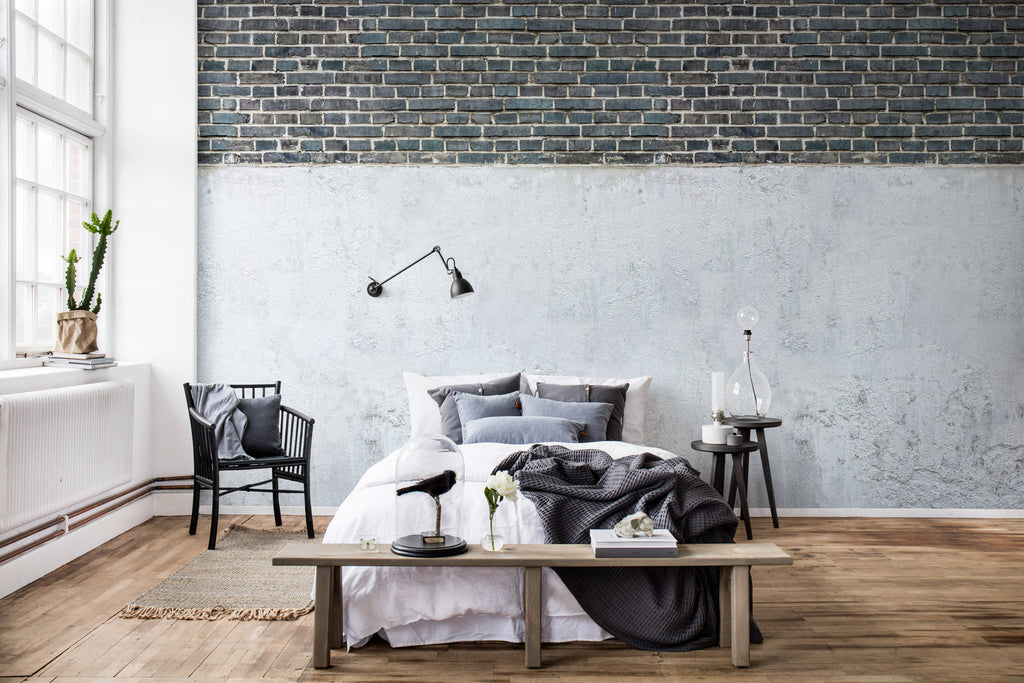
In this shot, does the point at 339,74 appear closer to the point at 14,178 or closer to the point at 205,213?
the point at 205,213

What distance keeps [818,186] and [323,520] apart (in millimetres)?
3873

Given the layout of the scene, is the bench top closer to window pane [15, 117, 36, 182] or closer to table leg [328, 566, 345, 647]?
table leg [328, 566, 345, 647]

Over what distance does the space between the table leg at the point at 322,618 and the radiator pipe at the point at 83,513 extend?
5.87ft

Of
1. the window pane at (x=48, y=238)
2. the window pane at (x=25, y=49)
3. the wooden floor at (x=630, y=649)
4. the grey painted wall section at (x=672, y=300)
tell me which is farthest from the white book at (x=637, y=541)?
the window pane at (x=25, y=49)

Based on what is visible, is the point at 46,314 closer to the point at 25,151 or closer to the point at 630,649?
the point at 25,151

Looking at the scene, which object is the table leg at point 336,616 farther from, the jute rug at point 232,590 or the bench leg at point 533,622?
the bench leg at point 533,622

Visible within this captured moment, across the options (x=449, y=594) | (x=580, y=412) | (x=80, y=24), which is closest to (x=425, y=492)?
(x=449, y=594)

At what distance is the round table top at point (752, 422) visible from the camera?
4.64 m

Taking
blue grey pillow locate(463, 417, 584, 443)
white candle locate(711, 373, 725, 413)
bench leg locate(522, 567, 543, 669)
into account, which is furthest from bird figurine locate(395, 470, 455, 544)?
white candle locate(711, 373, 725, 413)

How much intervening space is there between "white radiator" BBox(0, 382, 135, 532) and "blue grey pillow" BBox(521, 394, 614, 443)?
2.35 meters

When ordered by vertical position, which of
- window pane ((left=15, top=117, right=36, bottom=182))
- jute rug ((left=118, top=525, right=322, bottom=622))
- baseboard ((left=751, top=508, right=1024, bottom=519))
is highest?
window pane ((left=15, top=117, right=36, bottom=182))

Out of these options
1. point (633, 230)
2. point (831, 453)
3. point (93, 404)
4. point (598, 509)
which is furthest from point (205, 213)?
point (831, 453)

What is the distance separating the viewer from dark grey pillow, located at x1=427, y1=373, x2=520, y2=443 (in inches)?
178

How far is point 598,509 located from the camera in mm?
3098
